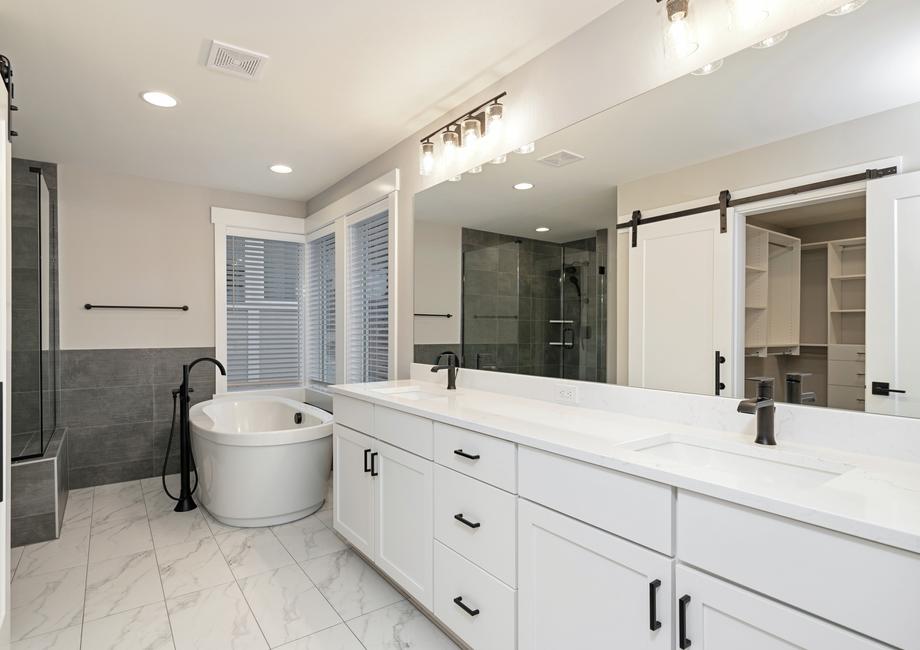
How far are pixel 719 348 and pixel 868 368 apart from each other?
0.39m

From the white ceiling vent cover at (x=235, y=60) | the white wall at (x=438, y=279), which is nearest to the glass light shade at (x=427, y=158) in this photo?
the white wall at (x=438, y=279)

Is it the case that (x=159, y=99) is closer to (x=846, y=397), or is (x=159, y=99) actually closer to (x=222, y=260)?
(x=222, y=260)

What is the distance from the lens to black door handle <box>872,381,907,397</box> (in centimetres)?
129

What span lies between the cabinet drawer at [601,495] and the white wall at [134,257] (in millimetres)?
3659

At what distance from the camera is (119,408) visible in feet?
13.1

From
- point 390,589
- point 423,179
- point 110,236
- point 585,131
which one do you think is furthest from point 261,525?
point 585,131

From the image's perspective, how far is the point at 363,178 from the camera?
376cm

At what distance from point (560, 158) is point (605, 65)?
38cm

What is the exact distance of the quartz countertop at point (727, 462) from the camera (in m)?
0.93

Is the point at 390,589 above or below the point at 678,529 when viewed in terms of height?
below

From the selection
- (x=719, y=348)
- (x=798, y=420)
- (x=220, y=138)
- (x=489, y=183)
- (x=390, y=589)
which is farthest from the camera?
(x=220, y=138)

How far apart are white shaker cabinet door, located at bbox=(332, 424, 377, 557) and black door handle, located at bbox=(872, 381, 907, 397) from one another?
6.00ft

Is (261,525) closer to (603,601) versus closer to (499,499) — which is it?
(499,499)

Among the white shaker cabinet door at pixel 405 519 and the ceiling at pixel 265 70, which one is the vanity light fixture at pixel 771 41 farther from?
the white shaker cabinet door at pixel 405 519
